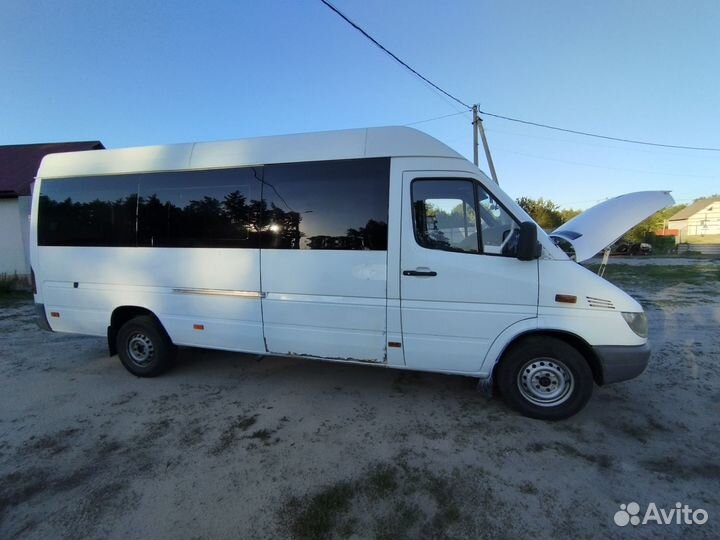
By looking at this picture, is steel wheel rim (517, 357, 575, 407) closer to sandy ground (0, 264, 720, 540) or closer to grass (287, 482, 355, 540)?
sandy ground (0, 264, 720, 540)

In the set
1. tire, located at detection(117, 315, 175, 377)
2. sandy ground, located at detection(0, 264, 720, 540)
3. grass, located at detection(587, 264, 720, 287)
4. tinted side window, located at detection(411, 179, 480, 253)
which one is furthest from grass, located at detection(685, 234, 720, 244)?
tire, located at detection(117, 315, 175, 377)

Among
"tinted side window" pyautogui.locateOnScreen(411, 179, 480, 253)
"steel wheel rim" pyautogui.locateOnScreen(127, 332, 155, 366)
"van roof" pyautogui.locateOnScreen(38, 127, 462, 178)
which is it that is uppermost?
"van roof" pyautogui.locateOnScreen(38, 127, 462, 178)

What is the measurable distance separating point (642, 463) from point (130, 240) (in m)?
5.59

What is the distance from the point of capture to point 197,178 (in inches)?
167

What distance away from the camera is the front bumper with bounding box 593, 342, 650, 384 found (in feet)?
10.9

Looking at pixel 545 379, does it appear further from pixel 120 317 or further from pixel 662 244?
pixel 662 244

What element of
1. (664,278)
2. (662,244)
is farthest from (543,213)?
(664,278)

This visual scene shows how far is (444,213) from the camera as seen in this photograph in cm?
358

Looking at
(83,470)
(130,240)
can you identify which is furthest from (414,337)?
(130,240)

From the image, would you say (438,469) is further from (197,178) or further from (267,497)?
(197,178)

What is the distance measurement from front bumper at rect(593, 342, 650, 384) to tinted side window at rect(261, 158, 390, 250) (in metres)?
2.25

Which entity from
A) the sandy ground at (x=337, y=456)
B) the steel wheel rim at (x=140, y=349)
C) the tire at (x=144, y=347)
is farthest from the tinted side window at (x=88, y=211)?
the sandy ground at (x=337, y=456)

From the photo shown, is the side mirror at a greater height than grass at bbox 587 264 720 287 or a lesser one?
greater

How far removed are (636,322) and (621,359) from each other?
0.37 m
